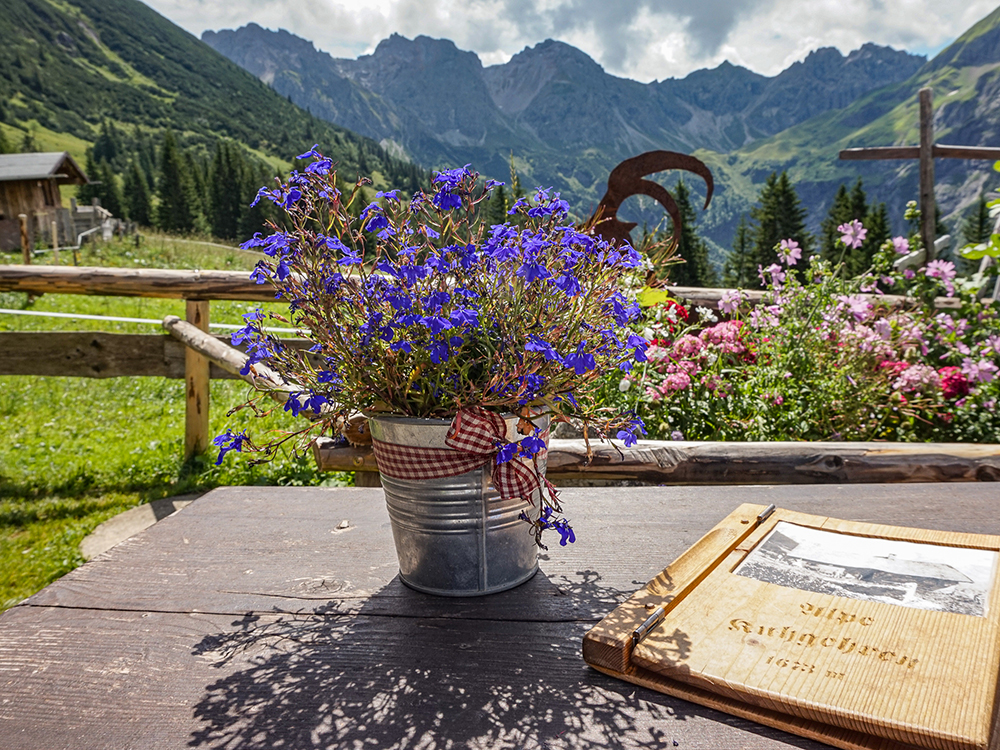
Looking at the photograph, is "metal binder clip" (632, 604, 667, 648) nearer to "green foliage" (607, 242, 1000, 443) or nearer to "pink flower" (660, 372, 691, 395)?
"green foliage" (607, 242, 1000, 443)

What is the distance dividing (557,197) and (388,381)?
1.25 ft

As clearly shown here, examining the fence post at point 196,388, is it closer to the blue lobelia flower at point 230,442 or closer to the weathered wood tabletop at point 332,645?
the weathered wood tabletop at point 332,645

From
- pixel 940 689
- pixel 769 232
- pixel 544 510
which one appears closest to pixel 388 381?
pixel 544 510

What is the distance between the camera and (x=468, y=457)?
0.98m

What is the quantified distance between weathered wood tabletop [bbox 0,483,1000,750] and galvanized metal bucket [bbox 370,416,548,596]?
32 mm

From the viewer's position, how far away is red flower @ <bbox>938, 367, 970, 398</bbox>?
11.9 feet

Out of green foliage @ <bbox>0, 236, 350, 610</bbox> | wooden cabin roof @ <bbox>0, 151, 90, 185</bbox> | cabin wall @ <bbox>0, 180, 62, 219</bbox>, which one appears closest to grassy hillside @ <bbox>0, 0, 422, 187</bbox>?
wooden cabin roof @ <bbox>0, 151, 90, 185</bbox>

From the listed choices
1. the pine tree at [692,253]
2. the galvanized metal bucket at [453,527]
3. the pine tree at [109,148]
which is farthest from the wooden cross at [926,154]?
the pine tree at [109,148]

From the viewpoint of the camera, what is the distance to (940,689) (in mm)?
739

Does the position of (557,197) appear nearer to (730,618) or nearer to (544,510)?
(544,510)

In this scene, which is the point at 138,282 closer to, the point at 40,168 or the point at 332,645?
the point at 332,645

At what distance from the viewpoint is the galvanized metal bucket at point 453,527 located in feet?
3.28

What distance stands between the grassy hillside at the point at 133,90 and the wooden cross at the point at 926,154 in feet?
303

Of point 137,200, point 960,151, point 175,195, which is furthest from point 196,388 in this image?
point 137,200
